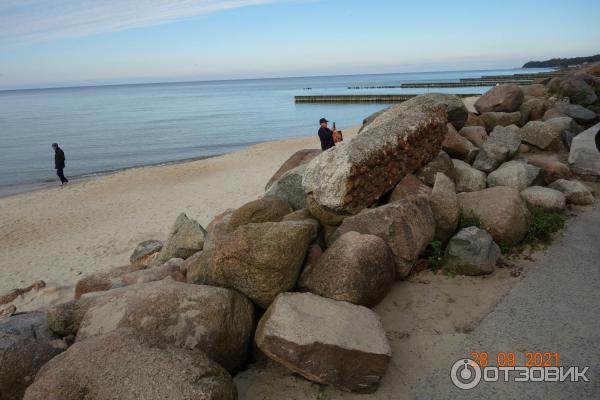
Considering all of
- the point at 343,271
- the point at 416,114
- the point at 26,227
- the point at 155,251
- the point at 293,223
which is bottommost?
the point at 26,227

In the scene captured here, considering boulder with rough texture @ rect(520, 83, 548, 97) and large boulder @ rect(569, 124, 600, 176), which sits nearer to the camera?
large boulder @ rect(569, 124, 600, 176)

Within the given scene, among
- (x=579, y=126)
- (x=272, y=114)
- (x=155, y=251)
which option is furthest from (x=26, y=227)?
(x=272, y=114)

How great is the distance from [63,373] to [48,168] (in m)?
27.8

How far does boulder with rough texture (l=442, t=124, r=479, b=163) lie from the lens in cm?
916

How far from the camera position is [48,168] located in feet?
87.4

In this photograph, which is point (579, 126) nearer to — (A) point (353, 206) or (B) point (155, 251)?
(A) point (353, 206)

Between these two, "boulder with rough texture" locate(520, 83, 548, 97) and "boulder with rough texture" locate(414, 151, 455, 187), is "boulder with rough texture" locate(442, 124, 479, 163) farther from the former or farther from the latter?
"boulder with rough texture" locate(520, 83, 548, 97)

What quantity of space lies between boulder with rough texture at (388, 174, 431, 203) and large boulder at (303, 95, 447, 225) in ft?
0.46

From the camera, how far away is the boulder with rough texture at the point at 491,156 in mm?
8750

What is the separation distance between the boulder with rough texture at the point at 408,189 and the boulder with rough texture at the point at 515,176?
2068mm

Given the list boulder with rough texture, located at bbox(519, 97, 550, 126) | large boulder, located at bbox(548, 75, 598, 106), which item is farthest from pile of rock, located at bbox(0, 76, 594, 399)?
large boulder, located at bbox(548, 75, 598, 106)

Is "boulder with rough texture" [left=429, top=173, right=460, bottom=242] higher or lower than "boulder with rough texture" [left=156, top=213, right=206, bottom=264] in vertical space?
higher

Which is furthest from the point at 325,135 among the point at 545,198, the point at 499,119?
the point at 545,198

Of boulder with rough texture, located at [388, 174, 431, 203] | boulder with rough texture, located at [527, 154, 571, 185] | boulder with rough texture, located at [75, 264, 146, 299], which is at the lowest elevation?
boulder with rough texture, located at [75, 264, 146, 299]
